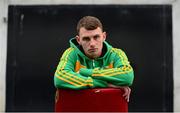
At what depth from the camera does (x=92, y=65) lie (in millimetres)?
3791

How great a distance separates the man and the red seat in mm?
45

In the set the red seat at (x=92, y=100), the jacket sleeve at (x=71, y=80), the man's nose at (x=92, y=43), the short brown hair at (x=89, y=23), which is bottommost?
the red seat at (x=92, y=100)

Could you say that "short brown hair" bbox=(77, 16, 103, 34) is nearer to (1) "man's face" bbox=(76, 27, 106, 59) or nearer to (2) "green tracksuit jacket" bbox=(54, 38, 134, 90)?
(1) "man's face" bbox=(76, 27, 106, 59)

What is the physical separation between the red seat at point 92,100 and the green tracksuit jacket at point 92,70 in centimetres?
5

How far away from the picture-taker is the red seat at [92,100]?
351 centimetres

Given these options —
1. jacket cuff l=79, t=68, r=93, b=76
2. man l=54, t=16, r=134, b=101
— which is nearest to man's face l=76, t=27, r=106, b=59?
man l=54, t=16, r=134, b=101

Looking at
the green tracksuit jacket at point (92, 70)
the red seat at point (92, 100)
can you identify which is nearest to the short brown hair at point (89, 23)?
the green tracksuit jacket at point (92, 70)

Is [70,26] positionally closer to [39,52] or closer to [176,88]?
[39,52]

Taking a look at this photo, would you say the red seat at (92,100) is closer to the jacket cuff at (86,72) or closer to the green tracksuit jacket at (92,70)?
the green tracksuit jacket at (92,70)

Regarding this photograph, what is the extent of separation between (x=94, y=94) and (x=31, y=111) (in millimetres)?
4766

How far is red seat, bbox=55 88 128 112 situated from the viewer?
11.5 feet

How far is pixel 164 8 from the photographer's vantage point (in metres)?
8.16

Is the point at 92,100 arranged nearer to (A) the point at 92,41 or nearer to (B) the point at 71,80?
(B) the point at 71,80

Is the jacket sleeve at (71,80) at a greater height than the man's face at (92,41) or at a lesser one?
lesser
